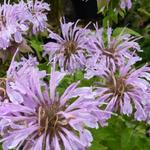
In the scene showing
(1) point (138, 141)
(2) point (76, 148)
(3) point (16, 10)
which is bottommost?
(1) point (138, 141)

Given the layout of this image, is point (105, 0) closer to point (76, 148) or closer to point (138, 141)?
point (138, 141)

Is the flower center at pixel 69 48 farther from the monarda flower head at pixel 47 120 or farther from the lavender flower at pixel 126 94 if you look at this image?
the monarda flower head at pixel 47 120

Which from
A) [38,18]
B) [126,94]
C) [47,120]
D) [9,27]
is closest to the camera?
[47,120]

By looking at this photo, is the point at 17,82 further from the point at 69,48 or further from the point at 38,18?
the point at 38,18

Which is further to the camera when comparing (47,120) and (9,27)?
(9,27)

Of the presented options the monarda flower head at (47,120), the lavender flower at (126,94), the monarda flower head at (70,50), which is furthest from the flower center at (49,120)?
the monarda flower head at (70,50)

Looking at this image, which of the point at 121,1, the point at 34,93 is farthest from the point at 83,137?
the point at 121,1

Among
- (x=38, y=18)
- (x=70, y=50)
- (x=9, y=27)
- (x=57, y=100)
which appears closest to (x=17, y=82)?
(x=57, y=100)
